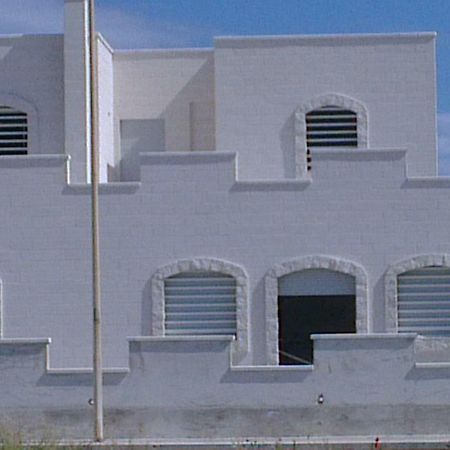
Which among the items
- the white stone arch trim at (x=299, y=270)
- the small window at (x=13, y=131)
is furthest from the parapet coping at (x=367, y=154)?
the small window at (x=13, y=131)

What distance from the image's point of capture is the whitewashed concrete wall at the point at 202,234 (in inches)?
899

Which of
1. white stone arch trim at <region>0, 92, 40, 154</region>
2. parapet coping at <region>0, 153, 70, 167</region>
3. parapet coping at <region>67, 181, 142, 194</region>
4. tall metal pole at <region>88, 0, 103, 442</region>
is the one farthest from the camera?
white stone arch trim at <region>0, 92, 40, 154</region>

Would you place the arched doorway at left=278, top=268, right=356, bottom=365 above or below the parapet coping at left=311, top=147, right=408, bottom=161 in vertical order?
below

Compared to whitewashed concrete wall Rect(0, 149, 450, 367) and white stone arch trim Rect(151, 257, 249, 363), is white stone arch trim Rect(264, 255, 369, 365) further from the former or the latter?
white stone arch trim Rect(151, 257, 249, 363)

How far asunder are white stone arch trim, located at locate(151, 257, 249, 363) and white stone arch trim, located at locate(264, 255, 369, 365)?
401 mm

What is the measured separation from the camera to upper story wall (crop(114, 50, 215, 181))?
89.3 ft

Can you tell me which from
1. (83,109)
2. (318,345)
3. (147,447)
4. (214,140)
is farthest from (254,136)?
(147,447)

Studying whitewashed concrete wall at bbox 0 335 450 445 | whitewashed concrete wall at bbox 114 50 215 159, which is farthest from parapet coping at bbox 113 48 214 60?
whitewashed concrete wall at bbox 0 335 450 445

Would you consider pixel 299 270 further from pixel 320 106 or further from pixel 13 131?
pixel 13 131

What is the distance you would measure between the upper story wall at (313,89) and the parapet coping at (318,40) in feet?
0.07

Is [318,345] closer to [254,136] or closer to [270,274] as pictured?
[270,274]

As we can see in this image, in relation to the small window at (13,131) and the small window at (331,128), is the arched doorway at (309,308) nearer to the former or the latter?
the small window at (331,128)

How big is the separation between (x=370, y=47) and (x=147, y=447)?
11.1 m

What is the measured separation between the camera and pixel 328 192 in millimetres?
22922
